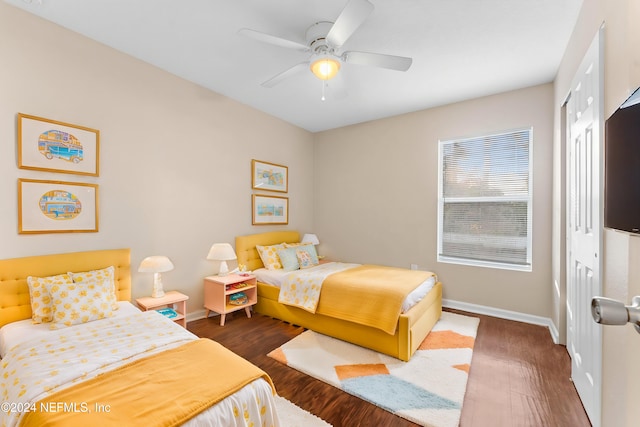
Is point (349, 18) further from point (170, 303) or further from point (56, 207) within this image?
point (170, 303)

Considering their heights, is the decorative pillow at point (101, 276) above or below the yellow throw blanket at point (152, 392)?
above

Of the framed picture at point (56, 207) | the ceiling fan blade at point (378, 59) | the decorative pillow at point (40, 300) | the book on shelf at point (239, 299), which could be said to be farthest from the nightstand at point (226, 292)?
the ceiling fan blade at point (378, 59)

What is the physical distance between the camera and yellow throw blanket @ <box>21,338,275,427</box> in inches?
42.2

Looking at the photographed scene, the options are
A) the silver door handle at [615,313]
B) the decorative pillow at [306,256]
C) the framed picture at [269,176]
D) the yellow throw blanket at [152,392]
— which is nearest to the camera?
the silver door handle at [615,313]

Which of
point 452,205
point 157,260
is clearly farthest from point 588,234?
point 157,260

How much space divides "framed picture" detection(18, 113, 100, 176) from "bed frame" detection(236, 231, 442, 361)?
1.86 meters

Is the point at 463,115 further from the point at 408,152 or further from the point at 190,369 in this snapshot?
the point at 190,369

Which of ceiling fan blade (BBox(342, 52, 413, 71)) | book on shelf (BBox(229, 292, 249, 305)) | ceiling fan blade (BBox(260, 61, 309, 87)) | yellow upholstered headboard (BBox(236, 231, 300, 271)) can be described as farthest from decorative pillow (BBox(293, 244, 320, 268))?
ceiling fan blade (BBox(342, 52, 413, 71))

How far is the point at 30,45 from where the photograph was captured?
222 centimetres

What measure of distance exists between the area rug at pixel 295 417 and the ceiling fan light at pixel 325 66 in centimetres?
260

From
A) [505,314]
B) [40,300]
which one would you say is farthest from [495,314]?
[40,300]

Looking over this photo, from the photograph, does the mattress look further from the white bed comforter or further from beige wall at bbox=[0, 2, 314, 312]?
the white bed comforter

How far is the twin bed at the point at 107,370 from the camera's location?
112 centimetres

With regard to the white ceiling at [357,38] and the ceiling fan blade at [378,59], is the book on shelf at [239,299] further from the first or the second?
the ceiling fan blade at [378,59]
